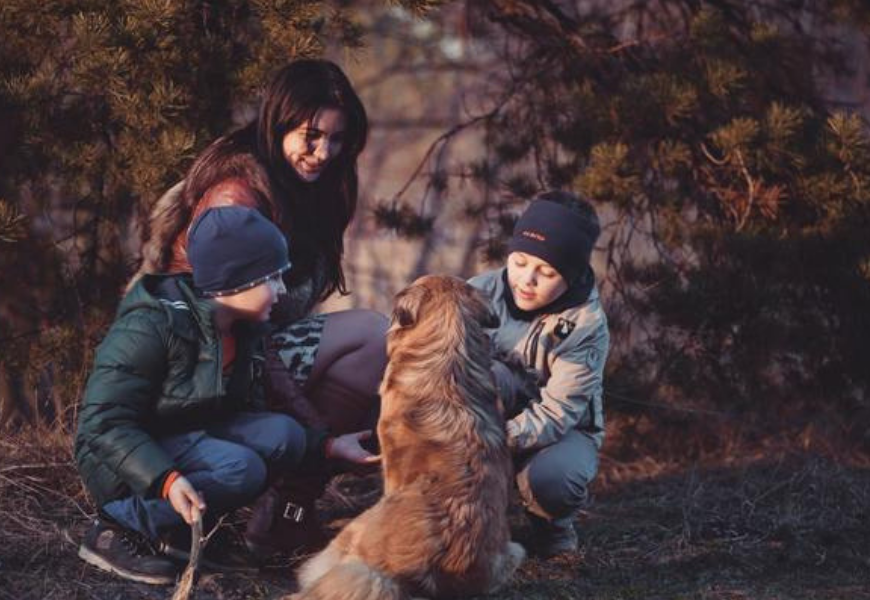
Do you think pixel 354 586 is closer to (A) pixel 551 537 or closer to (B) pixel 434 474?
Answer: (B) pixel 434 474

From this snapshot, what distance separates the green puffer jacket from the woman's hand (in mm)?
510

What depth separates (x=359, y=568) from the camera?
422 centimetres

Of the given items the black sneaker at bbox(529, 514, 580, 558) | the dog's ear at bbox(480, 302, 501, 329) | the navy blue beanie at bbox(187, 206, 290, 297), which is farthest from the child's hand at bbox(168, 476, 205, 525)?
the black sneaker at bbox(529, 514, 580, 558)

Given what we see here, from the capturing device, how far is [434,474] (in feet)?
14.5

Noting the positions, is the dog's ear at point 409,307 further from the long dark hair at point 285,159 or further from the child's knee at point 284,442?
the long dark hair at point 285,159

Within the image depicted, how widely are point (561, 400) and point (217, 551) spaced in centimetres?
149

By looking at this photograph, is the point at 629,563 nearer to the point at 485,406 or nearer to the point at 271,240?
the point at 485,406

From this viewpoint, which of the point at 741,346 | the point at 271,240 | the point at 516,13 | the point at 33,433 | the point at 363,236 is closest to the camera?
the point at 271,240

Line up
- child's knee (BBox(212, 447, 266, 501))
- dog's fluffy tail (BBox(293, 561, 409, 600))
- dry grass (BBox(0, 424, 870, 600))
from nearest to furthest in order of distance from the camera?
dog's fluffy tail (BBox(293, 561, 409, 600))
child's knee (BBox(212, 447, 266, 501))
dry grass (BBox(0, 424, 870, 600))

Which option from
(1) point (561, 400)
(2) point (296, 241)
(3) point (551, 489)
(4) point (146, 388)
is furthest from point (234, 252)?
(3) point (551, 489)

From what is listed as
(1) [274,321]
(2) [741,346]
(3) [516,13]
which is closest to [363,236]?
(3) [516,13]

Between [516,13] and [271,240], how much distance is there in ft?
10.7

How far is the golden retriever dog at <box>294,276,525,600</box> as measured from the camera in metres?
4.27

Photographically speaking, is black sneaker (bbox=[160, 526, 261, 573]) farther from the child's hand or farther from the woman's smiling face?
the woman's smiling face
